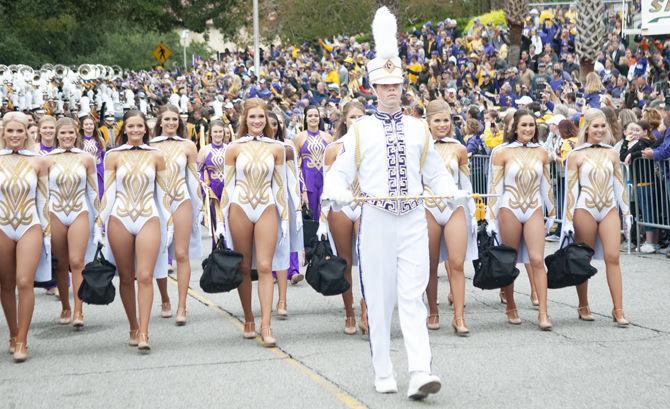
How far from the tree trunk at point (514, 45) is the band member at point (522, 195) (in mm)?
22292

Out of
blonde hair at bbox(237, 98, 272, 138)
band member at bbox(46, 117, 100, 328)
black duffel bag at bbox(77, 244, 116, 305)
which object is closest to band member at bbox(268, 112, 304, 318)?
blonde hair at bbox(237, 98, 272, 138)

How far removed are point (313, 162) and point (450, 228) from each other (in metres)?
4.08

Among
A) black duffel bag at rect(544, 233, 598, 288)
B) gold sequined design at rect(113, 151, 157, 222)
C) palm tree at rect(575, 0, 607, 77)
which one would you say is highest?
palm tree at rect(575, 0, 607, 77)

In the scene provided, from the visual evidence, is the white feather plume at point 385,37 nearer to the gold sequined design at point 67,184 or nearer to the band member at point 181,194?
the band member at point 181,194

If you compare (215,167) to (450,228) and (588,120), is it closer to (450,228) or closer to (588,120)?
(450,228)

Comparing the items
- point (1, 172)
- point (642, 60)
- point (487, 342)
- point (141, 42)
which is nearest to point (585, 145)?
point (487, 342)

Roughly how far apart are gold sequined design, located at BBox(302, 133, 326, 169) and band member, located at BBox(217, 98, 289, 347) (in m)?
3.77

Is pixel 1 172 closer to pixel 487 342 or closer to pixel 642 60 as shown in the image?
pixel 487 342

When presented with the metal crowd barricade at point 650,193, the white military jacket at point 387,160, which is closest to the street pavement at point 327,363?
the white military jacket at point 387,160

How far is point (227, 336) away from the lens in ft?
32.9

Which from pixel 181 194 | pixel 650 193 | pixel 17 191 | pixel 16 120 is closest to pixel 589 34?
pixel 650 193

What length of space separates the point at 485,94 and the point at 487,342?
18.1m

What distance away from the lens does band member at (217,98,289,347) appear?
381 inches

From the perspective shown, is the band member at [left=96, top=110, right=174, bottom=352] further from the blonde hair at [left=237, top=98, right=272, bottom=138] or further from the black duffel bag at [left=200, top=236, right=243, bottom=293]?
the blonde hair at [left=237, top=98, right=272, bottom=138]
